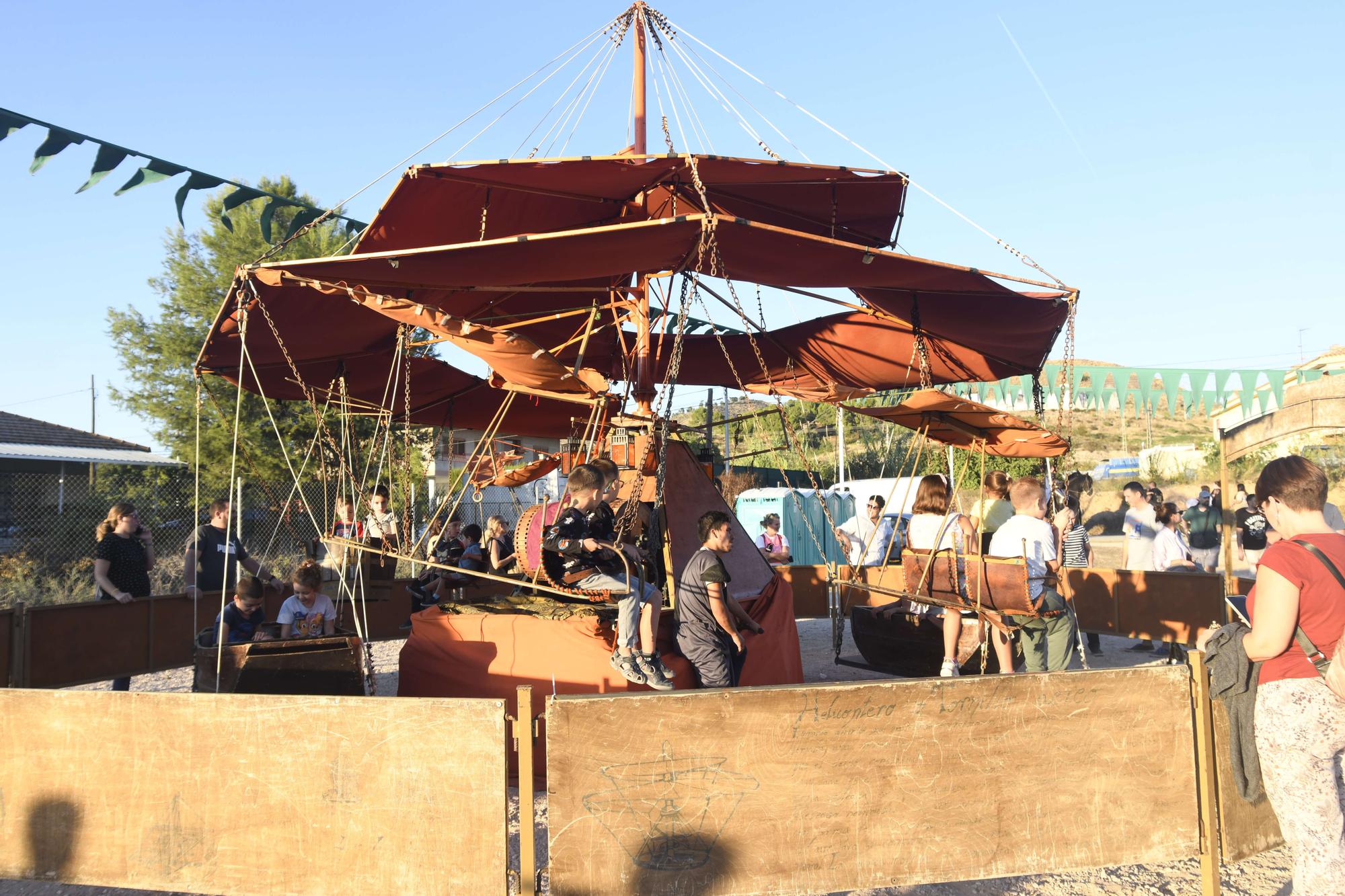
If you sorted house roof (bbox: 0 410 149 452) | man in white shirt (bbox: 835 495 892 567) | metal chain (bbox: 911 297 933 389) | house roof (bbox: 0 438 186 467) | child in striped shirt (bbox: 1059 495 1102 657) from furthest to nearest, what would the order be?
1. house roof (bbox: 0 410 149 452)
2. house roof (bbox: 0 438 186 467)
3. man in white shirt (bbox: 835 495 892 567)
4. child in striped shirt (bbox: 1059 495 1102 657)
5. metal chain (bbox: 911 297 933 389)

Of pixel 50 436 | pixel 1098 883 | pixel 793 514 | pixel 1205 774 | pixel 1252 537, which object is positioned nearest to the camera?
pixel 1205 774

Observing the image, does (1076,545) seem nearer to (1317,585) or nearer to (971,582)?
(971,582)

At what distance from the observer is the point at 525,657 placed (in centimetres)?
620

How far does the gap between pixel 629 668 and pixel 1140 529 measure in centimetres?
768

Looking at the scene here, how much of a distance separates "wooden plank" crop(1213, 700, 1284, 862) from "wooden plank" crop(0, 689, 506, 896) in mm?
2912

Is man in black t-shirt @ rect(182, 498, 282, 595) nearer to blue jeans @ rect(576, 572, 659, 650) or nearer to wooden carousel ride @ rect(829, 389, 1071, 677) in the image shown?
blue jeans @ rect(576, 572, 659, 650)

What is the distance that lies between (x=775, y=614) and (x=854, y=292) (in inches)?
114

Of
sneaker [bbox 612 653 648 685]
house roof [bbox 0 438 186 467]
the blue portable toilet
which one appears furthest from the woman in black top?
house roof [bbox 0 438 186 467]

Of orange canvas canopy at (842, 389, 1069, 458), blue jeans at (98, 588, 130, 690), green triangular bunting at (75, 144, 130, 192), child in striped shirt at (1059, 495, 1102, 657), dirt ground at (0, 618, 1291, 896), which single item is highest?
green triangular bunting at (75, 144, 130, 192)

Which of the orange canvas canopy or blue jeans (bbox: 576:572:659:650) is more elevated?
the orange canvas canopy

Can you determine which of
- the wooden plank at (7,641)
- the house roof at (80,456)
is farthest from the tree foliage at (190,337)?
the wooden plank at (7,641)

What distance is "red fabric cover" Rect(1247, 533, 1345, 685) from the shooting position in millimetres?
3170

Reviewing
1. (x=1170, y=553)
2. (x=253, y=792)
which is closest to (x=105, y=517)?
(x=253, y=792)

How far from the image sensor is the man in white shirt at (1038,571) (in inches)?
265
